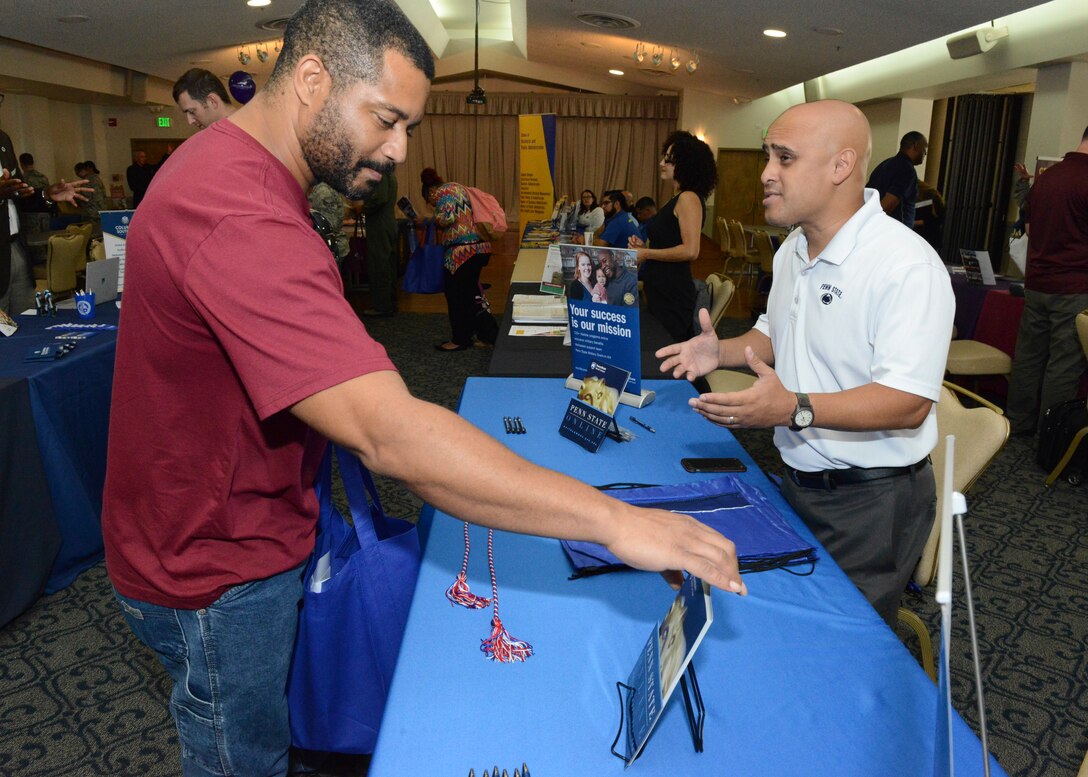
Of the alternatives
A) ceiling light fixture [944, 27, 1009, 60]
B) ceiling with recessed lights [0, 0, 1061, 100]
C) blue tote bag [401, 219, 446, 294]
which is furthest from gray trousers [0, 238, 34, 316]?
ceiling light fixture [944, 27, 1009, 60]

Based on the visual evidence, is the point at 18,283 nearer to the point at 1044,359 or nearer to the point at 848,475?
the point at 848,475

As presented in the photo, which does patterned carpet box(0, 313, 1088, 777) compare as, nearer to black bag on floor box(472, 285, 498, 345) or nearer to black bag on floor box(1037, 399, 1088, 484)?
black bag on floor box(1037, 399, 1088, 484)

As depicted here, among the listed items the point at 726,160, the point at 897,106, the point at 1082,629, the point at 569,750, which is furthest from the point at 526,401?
the point at 726,160

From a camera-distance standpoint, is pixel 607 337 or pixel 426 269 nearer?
pixel 607 337

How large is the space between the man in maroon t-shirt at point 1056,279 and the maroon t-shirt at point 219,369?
428 centimetres

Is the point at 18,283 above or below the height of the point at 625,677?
above

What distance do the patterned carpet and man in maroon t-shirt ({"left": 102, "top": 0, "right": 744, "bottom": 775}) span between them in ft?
3.13

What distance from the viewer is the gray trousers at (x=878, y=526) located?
165cm

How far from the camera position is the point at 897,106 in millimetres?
9672

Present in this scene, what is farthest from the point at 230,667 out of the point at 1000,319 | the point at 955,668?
the point at 1000,319

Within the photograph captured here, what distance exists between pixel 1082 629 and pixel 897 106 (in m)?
8.74

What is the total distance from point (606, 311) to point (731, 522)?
0.82m

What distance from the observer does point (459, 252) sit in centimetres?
586

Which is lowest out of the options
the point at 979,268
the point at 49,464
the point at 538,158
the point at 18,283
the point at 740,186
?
the point at 49,464
